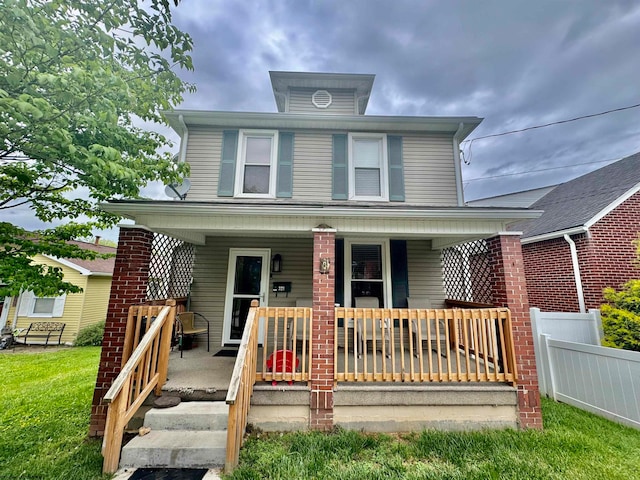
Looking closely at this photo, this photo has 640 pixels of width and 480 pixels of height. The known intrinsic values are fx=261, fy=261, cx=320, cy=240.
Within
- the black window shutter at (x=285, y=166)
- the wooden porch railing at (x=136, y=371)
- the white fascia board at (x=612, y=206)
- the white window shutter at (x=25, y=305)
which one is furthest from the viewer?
the white window shutter at (x=25, y=305)

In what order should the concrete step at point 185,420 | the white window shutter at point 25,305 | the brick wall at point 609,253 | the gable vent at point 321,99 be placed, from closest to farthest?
the concrete step at point 185,420, the brick wall at point 609,253, the gable vent at point 321,99, the white window shutter at point 25,305

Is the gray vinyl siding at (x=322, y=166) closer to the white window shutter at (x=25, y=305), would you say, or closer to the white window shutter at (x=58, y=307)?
the white window shutter at (x=58, y=307)

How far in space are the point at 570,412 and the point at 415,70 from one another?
11.0m

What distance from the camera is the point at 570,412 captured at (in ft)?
13.7

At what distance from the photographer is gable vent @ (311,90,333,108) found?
700 cm

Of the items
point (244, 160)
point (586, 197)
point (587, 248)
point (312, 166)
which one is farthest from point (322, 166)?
point (586, 197)

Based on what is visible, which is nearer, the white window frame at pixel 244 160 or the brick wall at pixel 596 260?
the white window frame at pixel 244 160

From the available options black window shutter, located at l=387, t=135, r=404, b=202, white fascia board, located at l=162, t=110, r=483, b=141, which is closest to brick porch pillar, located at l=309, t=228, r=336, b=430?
black window shutter, located at l=387, t=135, r=404, b=202

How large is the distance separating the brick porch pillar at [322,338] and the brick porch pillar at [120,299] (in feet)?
8.50

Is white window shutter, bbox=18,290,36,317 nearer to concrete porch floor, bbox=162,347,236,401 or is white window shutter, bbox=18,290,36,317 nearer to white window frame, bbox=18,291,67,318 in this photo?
white window frame, bbox=18,291,67,318

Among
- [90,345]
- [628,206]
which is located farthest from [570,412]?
[90,345]

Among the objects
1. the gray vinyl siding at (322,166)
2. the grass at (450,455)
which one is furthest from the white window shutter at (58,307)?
the grass at (450,455)

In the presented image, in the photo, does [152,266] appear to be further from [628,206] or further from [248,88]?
[628,206]

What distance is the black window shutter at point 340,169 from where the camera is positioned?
19.8ft
